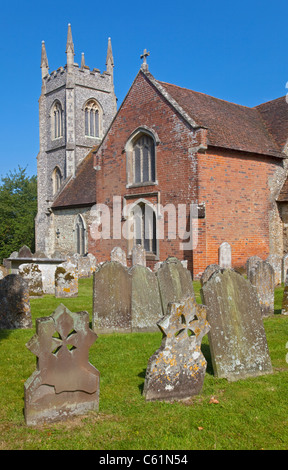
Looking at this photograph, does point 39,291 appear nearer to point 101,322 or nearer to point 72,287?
point 72,287

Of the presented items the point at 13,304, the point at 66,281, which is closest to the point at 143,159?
the point at 66,281

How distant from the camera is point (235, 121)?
19.4 meters

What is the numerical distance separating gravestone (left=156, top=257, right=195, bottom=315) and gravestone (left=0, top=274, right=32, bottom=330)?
2720 millimetres

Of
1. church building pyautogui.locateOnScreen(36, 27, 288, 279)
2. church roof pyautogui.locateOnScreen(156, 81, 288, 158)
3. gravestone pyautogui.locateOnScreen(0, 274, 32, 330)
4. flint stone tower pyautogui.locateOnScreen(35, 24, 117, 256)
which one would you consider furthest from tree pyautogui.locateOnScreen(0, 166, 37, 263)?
gravestone pyautogui.locateOnScreen(0, 274, 32, 330)

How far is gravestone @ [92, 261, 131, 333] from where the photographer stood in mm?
7891

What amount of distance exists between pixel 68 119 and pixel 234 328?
3118 centimetres

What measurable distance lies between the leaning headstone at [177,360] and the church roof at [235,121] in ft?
41.2

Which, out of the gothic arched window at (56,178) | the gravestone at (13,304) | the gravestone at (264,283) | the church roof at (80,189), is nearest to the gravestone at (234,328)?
the gravestone at (264,283)

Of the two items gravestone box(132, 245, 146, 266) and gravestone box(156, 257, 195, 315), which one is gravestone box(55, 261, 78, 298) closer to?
gravestone box(156, 257, 195, 315)

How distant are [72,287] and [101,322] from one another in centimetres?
442

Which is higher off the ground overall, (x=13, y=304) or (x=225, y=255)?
(x=225, y=255)

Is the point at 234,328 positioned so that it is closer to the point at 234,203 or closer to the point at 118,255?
the point at 234,203

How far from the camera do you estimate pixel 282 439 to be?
381cm
